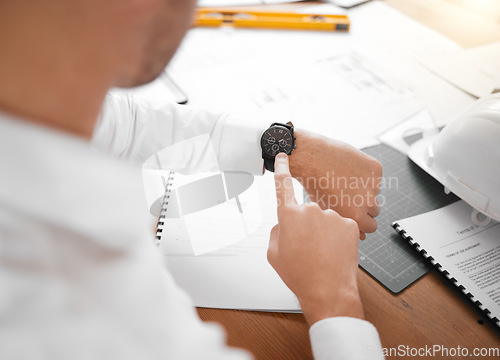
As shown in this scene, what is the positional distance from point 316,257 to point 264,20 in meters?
0.95

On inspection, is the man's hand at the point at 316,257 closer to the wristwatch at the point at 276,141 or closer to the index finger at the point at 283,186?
the index finger at the point at 283,186

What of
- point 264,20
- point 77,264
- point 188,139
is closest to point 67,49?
point 77,264

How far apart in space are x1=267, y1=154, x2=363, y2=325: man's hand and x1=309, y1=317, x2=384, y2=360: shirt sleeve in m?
0.01

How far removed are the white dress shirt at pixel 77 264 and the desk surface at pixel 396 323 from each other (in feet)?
0.70

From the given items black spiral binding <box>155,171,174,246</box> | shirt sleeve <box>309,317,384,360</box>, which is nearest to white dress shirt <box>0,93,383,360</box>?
shirt sleeve <box>309,317,384,360</box>

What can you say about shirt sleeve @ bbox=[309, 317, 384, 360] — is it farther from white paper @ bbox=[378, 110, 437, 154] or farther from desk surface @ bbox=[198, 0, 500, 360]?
white paper @ bbox=[378, 110, 437, 154]

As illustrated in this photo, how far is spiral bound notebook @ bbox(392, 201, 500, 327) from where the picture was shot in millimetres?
636

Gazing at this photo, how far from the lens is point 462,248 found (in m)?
0.69

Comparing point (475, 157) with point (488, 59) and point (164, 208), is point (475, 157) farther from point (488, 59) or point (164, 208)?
point (488, 59)

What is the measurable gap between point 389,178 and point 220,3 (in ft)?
2.91

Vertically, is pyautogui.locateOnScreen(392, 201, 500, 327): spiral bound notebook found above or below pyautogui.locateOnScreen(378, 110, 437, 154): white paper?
below

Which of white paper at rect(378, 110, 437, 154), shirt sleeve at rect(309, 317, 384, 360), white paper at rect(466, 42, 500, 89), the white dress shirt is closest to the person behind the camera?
the white dress shirt

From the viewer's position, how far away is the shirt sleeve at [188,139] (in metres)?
0.82

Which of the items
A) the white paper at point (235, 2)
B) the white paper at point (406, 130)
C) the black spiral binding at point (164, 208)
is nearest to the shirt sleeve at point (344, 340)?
the black spiral binding at point (164, 208)
